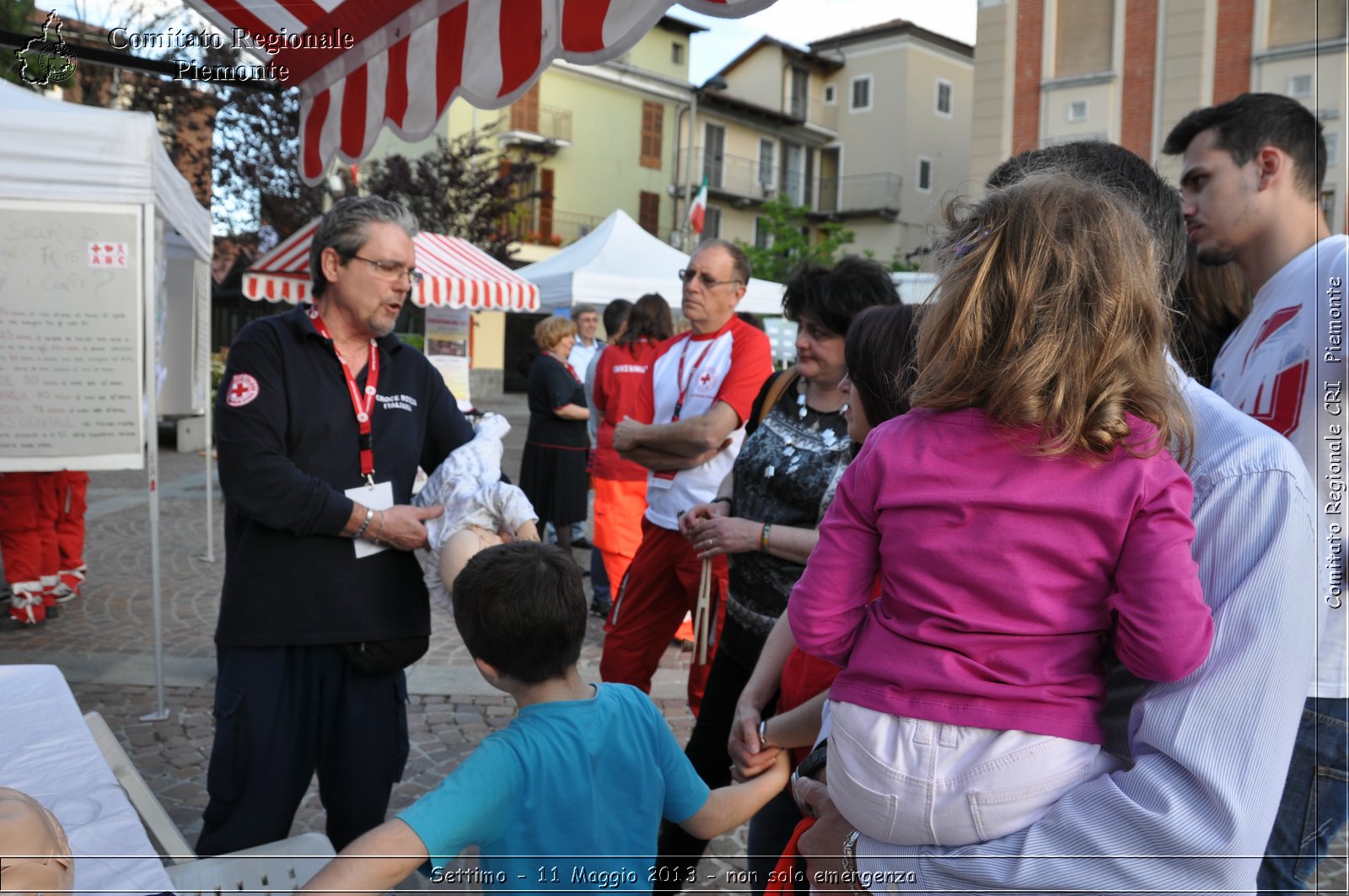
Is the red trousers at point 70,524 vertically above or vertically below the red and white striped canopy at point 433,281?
below

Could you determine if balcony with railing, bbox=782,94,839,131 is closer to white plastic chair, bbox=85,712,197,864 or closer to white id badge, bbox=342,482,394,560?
white id badge, bbox=342,482,394,560

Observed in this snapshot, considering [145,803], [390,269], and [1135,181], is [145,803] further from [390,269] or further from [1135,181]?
[1135,181]

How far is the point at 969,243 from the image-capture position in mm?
1232

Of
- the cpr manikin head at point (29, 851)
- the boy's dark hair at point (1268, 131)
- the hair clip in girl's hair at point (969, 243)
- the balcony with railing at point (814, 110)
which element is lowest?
the cpr manikin head at point (29, 851)

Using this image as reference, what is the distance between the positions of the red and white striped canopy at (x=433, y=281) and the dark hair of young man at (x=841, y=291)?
747 centimetres

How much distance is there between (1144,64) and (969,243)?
8.78 ft

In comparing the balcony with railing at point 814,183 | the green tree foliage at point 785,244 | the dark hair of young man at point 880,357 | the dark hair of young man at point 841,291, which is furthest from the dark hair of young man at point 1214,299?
the green tree foliage at point 785,244

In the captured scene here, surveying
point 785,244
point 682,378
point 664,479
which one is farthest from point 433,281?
point 785,244

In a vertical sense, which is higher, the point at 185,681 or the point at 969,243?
the point at 969,243

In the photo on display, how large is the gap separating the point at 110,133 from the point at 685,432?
284cm

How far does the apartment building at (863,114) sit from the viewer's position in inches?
79.2

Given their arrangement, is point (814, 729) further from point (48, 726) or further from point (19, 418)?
point (19, 418)

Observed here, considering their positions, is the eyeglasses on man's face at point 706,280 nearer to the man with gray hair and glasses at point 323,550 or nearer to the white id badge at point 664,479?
the white id badge at point 664,479

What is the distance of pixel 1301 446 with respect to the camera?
1.90 m
